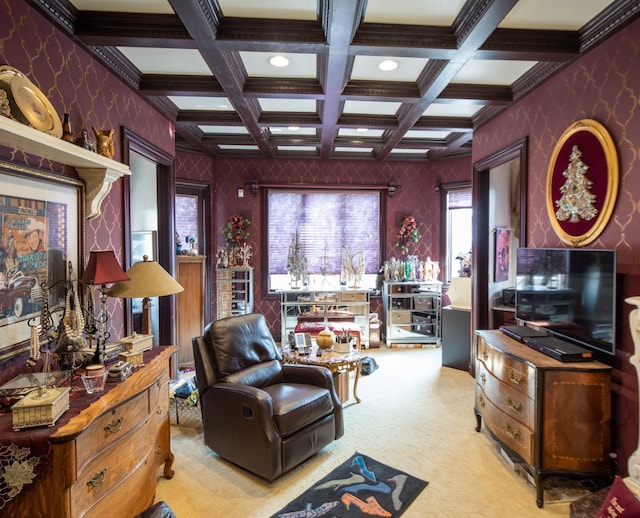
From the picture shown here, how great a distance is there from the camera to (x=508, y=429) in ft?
8.40

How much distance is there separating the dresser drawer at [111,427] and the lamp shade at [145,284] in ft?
2.12

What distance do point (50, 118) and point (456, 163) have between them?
5458 millimetres

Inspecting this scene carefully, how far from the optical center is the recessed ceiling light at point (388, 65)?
3.00 metres

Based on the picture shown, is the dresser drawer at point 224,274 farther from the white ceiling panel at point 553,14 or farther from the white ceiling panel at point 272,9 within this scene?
the white ceiling panel at point 553,14

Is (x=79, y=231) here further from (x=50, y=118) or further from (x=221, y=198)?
(x=221, y=198)

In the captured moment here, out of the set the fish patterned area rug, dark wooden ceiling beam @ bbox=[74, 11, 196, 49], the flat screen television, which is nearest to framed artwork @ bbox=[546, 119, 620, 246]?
the flat screen television

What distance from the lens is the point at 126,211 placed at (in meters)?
3.18

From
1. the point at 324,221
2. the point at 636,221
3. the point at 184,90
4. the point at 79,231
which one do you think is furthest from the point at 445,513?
the point at 324,221

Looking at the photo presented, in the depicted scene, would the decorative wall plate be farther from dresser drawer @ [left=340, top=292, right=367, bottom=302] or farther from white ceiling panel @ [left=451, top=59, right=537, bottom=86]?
dresser drawer @ [left=340, top=292, right=367, bottom=302]

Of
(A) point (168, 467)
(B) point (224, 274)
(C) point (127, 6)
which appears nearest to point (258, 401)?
(A) point (168, 467)

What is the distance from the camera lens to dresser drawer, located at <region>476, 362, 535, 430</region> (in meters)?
2.35

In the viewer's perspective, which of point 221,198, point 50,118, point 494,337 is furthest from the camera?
point 221,198

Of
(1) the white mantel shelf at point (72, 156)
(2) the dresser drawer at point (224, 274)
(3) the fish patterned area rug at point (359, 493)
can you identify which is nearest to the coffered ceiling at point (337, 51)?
(1) the white mantel shelf at point (72, 156)

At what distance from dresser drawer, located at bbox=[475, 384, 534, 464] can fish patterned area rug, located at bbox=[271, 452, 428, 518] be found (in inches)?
25.8
